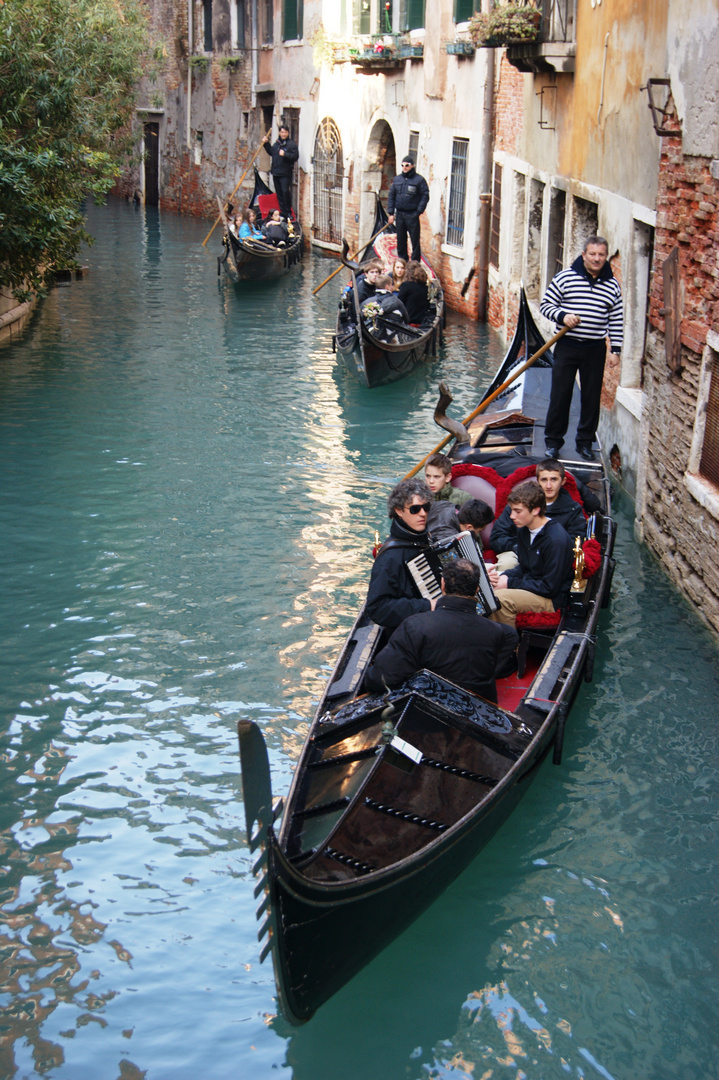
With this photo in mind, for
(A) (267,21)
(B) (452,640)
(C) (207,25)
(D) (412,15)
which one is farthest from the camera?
(C) (207,25)

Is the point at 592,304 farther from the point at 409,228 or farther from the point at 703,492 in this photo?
the point at 409,228

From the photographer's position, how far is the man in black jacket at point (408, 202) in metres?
11.3

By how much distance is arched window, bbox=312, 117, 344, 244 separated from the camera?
1599cm

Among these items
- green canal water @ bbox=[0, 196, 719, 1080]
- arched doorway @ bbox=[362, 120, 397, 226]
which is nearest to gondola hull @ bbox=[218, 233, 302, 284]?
arched doorway @ bbox=[362, 120, 397, 226]

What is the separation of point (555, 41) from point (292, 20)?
1065 centimetres

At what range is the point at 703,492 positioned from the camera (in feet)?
15.1

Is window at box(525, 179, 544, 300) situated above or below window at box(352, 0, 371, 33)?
below

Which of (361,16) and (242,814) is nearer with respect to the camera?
(242,814)

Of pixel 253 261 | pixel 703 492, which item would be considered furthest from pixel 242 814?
pixel 253 261

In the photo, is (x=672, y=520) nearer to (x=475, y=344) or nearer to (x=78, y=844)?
(x=78, y=844)

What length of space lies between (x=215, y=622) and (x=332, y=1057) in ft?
7.83

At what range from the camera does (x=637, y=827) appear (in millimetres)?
3424

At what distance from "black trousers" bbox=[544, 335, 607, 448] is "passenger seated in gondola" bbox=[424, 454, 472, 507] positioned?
3.99 ft

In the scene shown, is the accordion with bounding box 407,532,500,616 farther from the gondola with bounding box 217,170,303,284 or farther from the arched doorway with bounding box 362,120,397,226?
the arched doorway with bounding box 362,120,397,226
